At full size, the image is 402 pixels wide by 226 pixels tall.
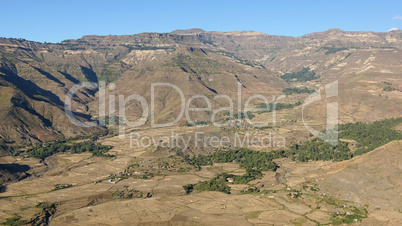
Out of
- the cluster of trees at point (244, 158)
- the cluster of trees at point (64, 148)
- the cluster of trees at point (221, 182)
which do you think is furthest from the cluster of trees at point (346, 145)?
the cluster of trees at point (64, 148)

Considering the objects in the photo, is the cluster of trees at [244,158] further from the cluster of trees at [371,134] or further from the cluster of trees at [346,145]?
the cluster of trees at [371,134]

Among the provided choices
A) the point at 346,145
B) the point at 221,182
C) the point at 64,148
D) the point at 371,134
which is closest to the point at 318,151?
the point at 346,145

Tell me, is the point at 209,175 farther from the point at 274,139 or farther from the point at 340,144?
the point at 340,144

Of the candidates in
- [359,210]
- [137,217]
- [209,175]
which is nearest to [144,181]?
[209,175]

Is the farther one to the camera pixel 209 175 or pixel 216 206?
pixel 209 175

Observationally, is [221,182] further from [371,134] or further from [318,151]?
[371,134]

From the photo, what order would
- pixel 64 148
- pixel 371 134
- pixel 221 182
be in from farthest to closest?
pixel 64 148 → pixel 371 134 → pixel 221 182

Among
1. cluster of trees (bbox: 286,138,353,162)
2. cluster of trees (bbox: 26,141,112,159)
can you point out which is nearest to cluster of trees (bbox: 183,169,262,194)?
cluster of trees (bbox: 286,138,353,162)
